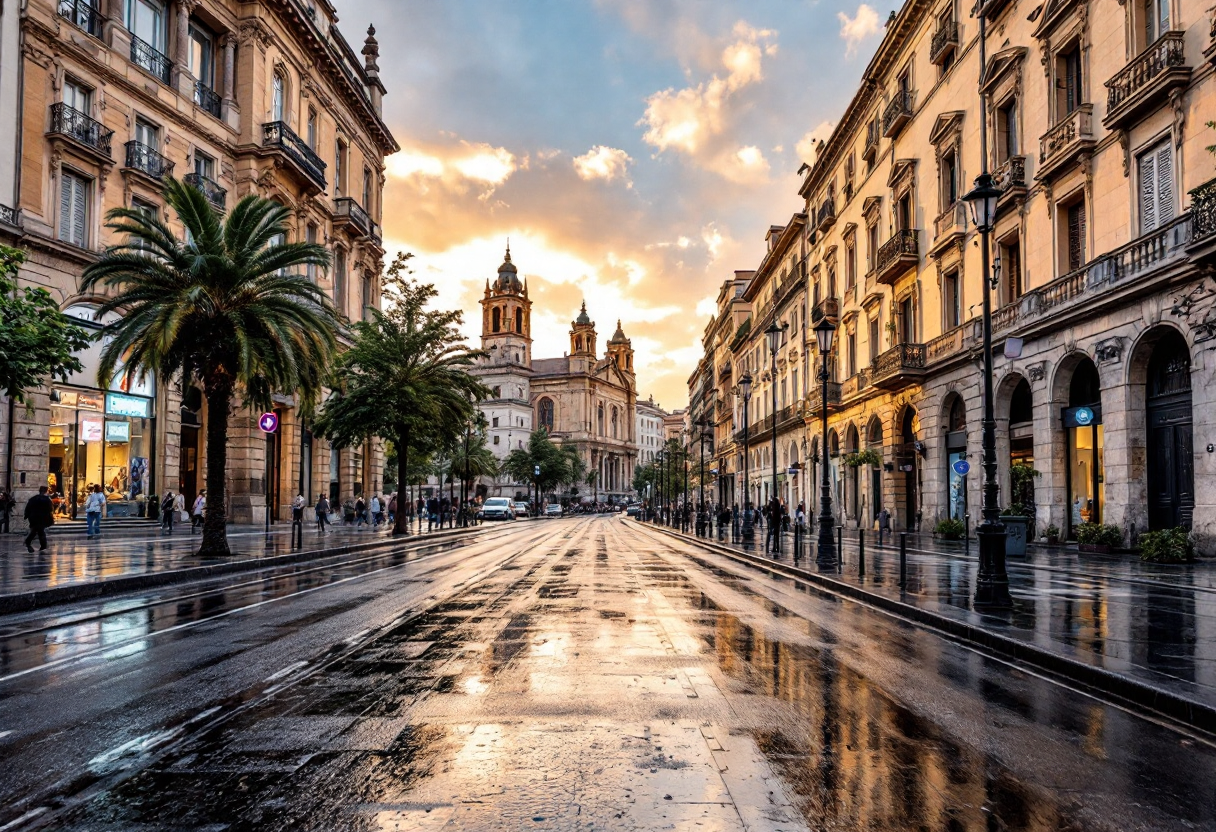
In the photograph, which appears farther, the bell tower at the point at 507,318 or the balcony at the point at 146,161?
the bell tower at the point at 507,318

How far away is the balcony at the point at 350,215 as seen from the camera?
159ft

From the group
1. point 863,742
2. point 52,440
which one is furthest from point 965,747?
point 52,440

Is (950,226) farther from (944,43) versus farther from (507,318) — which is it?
(507,318)

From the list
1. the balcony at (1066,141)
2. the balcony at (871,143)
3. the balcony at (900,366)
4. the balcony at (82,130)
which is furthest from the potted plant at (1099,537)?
the balcony at (82,130)

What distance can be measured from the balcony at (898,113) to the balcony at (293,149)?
26.9m

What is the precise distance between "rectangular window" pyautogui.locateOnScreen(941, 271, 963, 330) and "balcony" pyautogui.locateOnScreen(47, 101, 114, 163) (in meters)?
30.1

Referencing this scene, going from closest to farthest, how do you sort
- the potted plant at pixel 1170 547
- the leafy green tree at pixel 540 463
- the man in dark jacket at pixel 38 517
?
1. the potted plant at pixel 1170 547
2. the man in dark jacket at pixel 38 517
3. the leafy green tree at pixel 540 463

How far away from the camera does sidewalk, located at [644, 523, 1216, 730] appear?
7.88 metres

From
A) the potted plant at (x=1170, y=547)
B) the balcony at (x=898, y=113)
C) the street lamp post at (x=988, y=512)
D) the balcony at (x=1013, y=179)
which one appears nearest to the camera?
the street lamp post at (x=988, y=512)

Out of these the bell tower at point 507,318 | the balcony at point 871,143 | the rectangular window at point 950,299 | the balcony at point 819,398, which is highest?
the bell tower at point 507,318

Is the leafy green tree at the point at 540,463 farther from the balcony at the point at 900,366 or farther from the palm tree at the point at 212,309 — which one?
the palm tree at the point at 212,309

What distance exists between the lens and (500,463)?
134500mm

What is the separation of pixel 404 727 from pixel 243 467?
36252 mm

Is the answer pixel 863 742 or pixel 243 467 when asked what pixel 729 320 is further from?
pixel 863 742
